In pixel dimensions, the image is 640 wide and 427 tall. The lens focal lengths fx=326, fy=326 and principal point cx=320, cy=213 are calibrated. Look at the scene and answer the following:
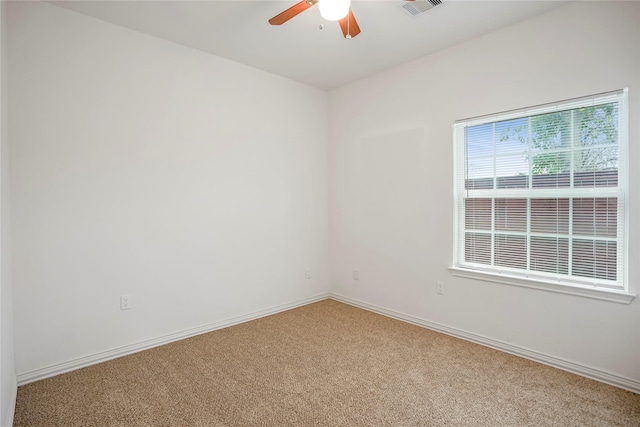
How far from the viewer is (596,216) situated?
2.38m

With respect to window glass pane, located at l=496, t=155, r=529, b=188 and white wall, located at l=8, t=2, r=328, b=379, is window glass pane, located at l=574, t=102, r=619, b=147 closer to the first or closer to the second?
window glass pane, located at l=496, t=155, r=529, b=188

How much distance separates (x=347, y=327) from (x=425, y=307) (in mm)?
826

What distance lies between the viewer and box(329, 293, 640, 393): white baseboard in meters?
2.24

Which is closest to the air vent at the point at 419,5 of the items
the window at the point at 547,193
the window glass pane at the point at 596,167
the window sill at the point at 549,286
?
the window at the point at 547,193

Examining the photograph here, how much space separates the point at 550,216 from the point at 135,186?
3.44 metres

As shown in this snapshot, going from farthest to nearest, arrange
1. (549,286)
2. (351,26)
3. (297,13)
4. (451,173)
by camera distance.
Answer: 1. (451,173)
2. (549,286)
3. (351,26)
4. (297,13)

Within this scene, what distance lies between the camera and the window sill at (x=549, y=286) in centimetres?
223

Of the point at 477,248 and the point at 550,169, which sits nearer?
the point at 550,169

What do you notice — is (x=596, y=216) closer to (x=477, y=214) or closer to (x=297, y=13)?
(x=477, y=214)

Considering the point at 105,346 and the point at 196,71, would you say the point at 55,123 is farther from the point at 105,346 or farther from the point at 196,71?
the point at 105,346

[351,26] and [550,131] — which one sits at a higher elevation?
[351,26]

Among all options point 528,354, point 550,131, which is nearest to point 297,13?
point 550,131

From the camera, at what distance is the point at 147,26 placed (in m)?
2.71

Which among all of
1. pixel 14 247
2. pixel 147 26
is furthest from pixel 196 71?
pixel 14 247
